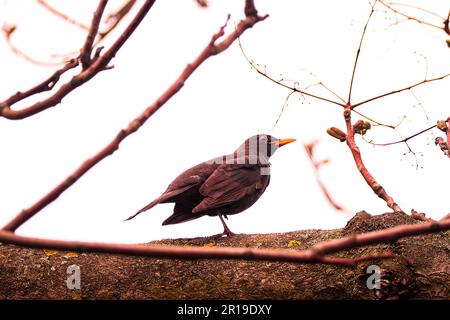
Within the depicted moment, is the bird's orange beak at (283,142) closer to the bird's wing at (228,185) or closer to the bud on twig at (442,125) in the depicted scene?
the bird's wing at (228,185)

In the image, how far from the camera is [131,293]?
2523 millimetres

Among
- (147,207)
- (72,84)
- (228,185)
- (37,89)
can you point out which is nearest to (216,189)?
(228,185)

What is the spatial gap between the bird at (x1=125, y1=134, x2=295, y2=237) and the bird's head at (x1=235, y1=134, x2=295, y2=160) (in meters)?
0.49

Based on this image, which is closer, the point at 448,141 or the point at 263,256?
the point at 263,256

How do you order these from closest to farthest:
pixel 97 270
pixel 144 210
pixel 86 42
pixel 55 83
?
pixel 86 42 < pixel 55 83 < pixel 97 270 < pixel 144 210

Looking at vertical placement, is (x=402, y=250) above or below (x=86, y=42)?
below

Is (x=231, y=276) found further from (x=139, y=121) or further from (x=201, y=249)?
(x=201, y=249)

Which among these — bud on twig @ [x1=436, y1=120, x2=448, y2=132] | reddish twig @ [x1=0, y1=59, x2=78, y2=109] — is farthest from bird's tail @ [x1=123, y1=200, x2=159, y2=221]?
reddish twig @ [x1=0, y1=59, x2=78, y2=109]

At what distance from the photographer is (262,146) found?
4.96 metres
